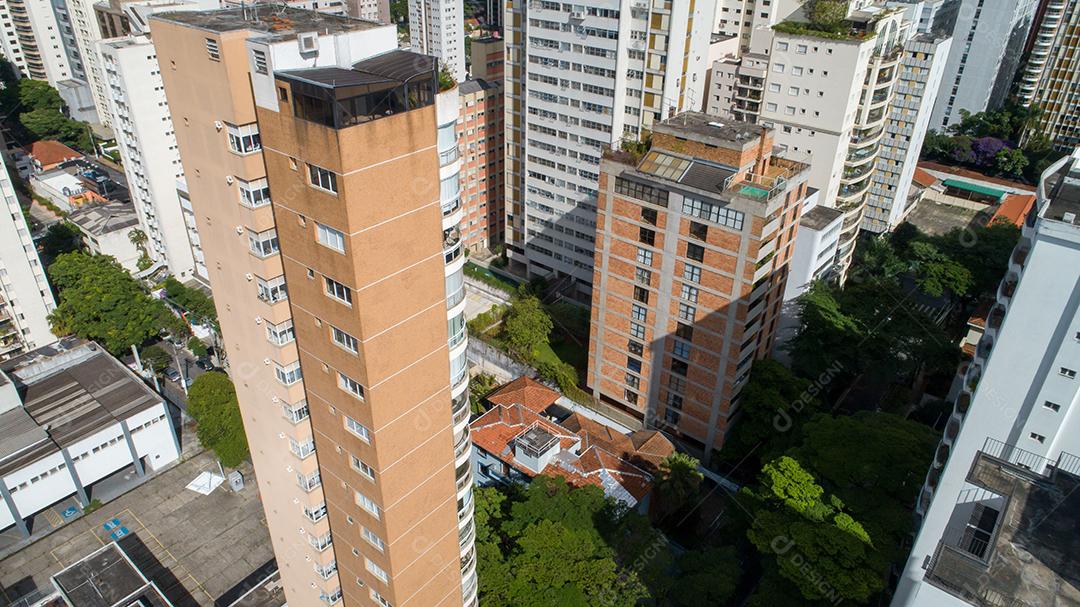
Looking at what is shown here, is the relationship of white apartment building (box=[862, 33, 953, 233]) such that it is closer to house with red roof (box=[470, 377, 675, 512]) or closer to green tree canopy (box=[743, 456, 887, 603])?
house with red roof (box=[470, 377, 675, 512])

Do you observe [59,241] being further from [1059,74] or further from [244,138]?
[1059,74]

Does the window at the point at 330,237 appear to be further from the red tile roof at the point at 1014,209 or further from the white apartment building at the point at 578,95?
the red tile roof at the point at 1014,209

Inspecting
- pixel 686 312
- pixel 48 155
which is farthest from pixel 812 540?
pixel 48 155

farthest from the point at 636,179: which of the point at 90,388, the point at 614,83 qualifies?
the point at 90,388

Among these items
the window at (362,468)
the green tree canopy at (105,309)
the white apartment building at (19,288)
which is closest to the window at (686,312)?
the window at (362,468)

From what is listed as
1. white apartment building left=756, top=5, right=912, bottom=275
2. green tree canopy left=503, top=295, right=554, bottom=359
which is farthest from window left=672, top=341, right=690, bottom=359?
white apartment building left=756, top=5, right=912, bottom=275
